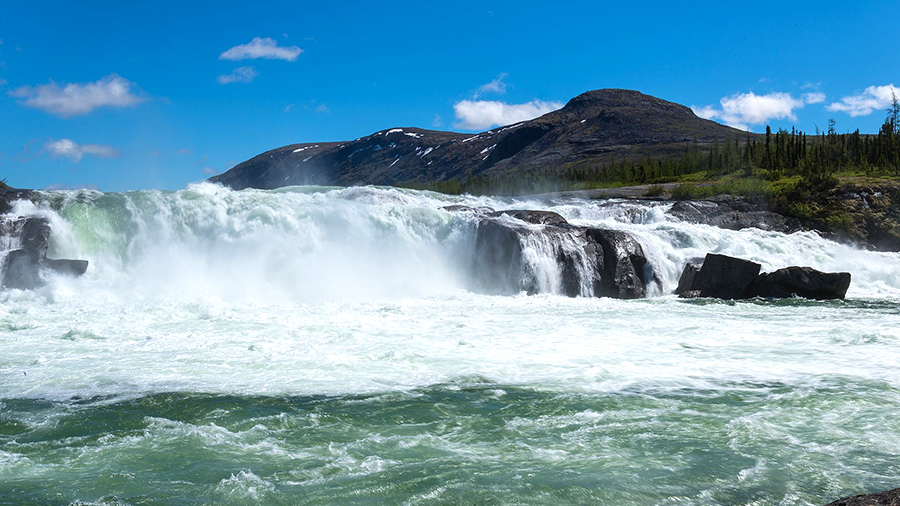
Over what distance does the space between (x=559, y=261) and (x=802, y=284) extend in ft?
24.3

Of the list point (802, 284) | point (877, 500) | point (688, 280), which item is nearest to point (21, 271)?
point (688, 280)

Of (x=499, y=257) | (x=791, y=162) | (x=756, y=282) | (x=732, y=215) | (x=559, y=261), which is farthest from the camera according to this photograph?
(x=791, y=162)

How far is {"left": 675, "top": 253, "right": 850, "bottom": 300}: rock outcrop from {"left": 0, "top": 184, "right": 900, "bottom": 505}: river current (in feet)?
3.58

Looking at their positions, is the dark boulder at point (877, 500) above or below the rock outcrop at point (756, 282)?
below

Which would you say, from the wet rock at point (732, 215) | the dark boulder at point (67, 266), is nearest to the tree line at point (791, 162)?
the wet rock at point (732, 215)

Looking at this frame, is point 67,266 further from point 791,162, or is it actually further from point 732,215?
point 791,162

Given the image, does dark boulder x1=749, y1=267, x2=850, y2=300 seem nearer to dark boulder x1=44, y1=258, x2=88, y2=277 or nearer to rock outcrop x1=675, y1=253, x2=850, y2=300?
rock outcrop x1=675, y1=253, x2=850, y2=300

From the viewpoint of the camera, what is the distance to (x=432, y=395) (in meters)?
9.46

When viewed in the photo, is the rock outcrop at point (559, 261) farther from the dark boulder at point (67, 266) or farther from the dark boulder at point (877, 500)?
the dark boulder at point (877, 500)

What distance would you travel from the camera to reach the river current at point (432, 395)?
6328 millimetres

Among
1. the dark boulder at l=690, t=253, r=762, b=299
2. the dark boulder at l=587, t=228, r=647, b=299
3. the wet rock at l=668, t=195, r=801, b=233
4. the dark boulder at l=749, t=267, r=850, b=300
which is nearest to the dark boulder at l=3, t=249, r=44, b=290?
the dark boulder at l=587, t=228, r=647, b=299

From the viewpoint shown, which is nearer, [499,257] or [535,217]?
[499,257]

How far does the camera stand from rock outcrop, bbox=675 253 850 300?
21000mm

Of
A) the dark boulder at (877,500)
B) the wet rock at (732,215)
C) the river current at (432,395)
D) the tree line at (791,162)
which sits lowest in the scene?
the river current at (432,395)
